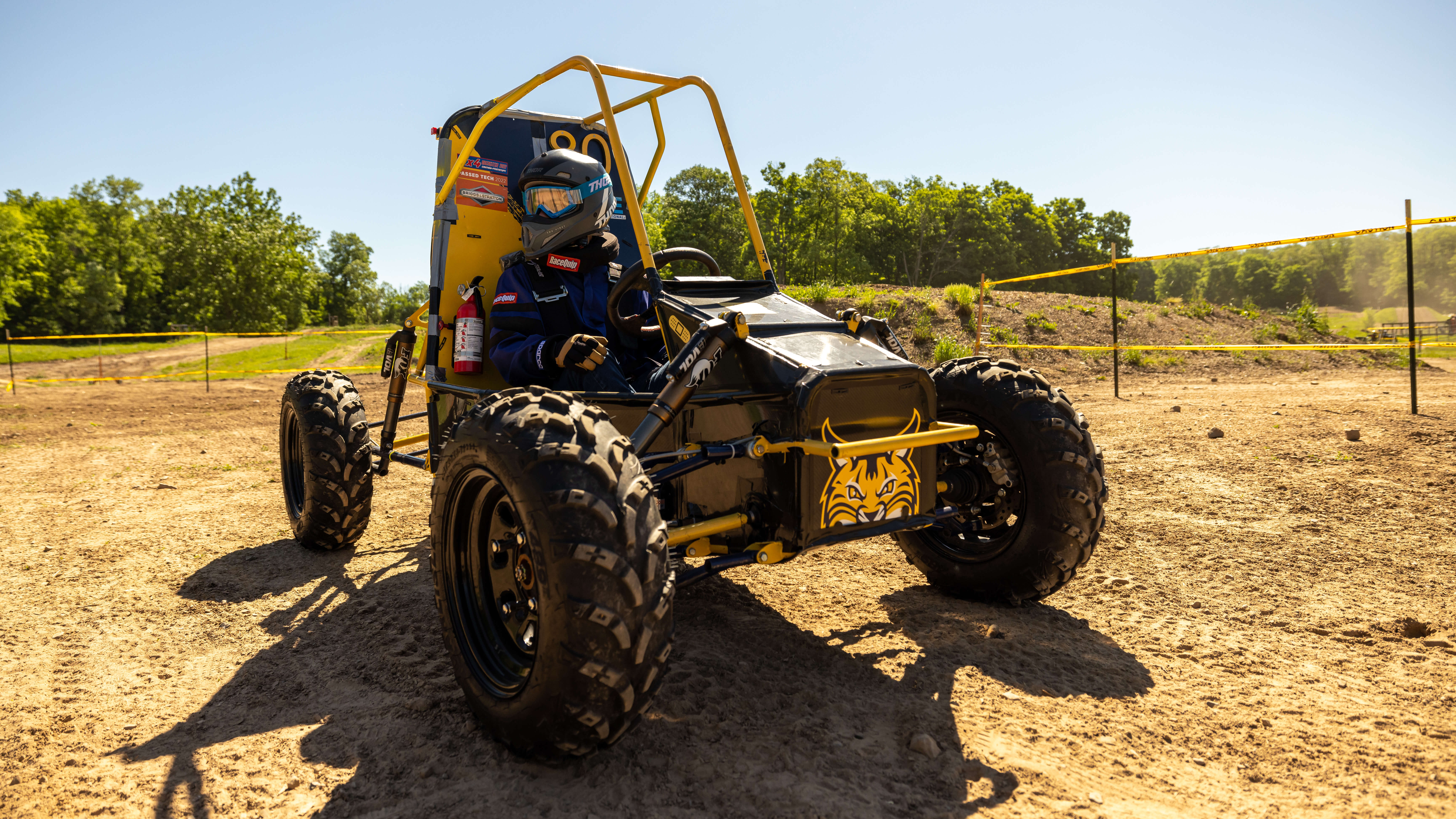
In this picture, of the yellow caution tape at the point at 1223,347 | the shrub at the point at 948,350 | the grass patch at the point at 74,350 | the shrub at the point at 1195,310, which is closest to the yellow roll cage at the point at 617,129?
the yellow caution tape at the point at 1223,347

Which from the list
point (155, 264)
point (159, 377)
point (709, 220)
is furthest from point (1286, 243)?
point (155, 264)

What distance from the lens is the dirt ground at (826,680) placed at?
2.39 meters

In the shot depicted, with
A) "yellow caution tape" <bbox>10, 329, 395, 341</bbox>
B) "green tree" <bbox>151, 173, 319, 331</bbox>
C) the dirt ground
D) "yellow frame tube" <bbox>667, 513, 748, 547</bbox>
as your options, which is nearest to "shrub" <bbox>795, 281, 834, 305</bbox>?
"yellow caution tape" <bbox>10, 329, 395, 341</bbox>

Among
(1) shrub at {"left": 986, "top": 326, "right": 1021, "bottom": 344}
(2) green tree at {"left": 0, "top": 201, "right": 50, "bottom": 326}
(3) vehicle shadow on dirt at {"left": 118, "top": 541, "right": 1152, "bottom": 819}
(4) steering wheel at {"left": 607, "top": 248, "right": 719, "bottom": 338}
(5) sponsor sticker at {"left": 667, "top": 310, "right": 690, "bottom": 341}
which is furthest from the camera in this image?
(2) green tree at {"left": 0, "top": 201, "right": 50, "bottom": 326}

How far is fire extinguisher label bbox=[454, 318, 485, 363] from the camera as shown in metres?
4.30

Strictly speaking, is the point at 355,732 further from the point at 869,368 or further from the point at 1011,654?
the point at 1011,654

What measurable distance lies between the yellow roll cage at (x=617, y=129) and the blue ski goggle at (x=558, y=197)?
0.64 feet

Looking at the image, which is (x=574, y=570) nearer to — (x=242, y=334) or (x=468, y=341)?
(x=468, y=341)

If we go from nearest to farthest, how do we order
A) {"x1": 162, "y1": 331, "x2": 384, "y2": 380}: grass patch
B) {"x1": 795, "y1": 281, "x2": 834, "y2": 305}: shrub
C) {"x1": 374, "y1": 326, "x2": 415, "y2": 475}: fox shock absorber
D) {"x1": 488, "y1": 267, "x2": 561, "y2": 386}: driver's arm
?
{"x1": 488, "y1": 267, "x2": 561, "y2": 386}: driver's arm
{"x1": 374, "y1": 326, "x2": 415, "y2": 475}: fox shock absorber
{"x1": 795, "y1": 281, "x2": 834, "y2": 305}: shrub
{"x1": 162, "y1": 331, "x2": 384, "y2": 380}: grass patch

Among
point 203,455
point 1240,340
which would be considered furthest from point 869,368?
point 1240,340

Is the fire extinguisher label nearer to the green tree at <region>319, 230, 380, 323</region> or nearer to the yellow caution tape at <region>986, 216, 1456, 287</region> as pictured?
the yellow caution tape at <region>986, 216, 1456, 287</region>

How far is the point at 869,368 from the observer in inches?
114

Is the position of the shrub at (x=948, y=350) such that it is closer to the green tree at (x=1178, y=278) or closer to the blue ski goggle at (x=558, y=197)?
the blue ski goggle at (x=558, y=197)

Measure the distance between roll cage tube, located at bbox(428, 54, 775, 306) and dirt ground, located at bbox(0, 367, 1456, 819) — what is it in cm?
171
